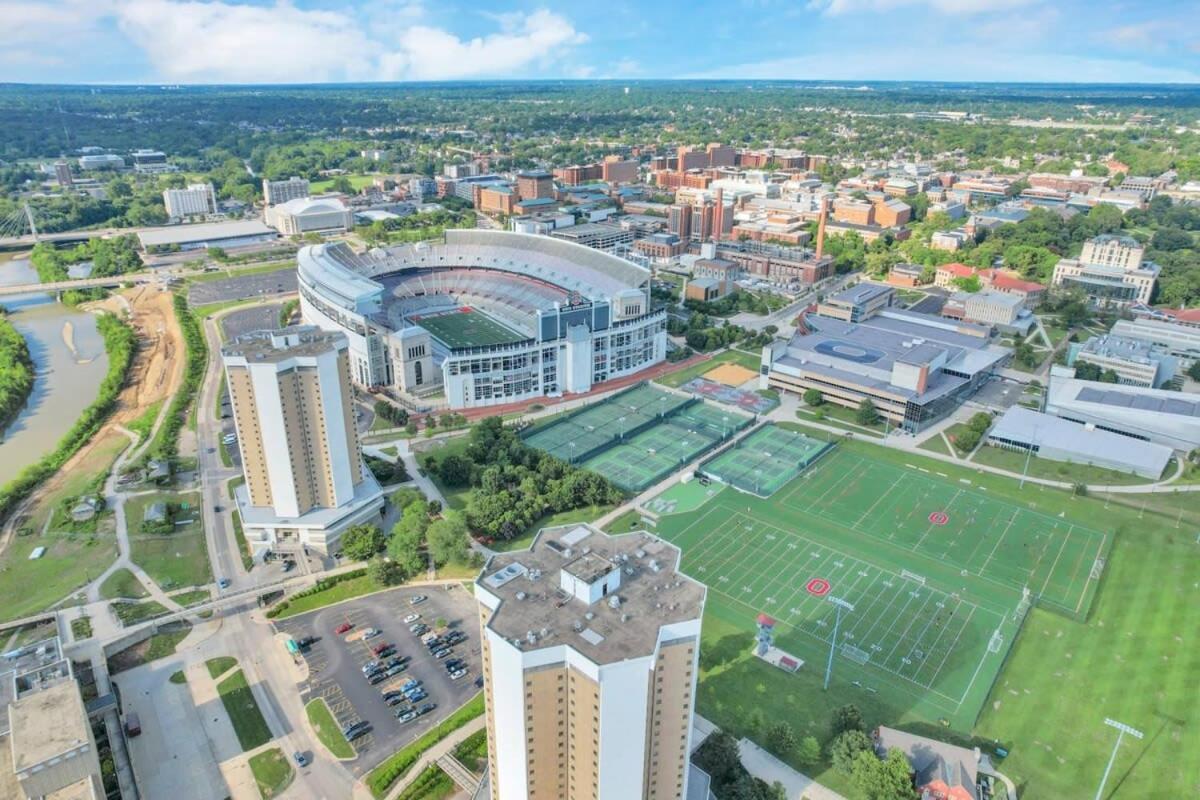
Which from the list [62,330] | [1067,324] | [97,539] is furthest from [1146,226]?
[62,330]

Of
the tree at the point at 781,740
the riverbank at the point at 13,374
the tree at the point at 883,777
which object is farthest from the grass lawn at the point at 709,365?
the riverbank at the point at 13,374

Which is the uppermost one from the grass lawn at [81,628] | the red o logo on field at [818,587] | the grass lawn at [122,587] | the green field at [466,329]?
the green field at [466,329]

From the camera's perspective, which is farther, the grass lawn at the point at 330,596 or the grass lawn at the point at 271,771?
the grass lawn at the point at 330,596

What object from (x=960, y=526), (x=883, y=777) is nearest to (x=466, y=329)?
(x=960, y=526)

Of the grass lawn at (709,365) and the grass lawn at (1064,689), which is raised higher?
the grass lawn at (709,365)

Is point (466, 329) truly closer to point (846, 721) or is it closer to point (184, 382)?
point (184, 382)

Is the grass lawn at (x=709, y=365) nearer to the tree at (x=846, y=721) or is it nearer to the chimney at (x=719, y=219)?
the tree at (x=846, y=721)

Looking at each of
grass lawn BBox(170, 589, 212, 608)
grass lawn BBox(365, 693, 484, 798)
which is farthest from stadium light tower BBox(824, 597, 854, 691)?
grass lawn BBox(170, 589, 212, 608)
